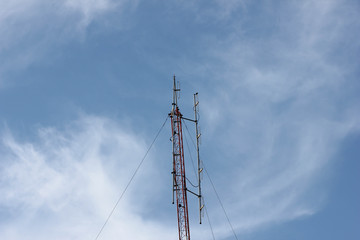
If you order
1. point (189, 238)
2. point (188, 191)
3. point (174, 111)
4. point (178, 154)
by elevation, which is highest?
point (174, 111)

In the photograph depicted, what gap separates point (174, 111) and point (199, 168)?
45.8ft

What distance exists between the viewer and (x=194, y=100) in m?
111

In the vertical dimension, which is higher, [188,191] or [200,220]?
[188,191]

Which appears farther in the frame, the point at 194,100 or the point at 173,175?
the point at 194,100

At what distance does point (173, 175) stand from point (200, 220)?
1127 cm

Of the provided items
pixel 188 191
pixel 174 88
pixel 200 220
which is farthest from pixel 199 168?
pixel 174 88

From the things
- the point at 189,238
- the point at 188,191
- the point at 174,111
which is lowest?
the point at 189,238

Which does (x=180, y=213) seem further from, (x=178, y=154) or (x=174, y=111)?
(x=174, y=111)

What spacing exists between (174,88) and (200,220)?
3024 cm

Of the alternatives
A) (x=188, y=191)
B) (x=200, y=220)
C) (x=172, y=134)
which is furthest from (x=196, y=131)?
(x=200, y=220)

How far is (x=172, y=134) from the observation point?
108 metres

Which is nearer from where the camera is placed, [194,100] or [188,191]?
[188,191]

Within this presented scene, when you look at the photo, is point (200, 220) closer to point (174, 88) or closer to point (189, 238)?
point (189, 238)

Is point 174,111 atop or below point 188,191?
atop
